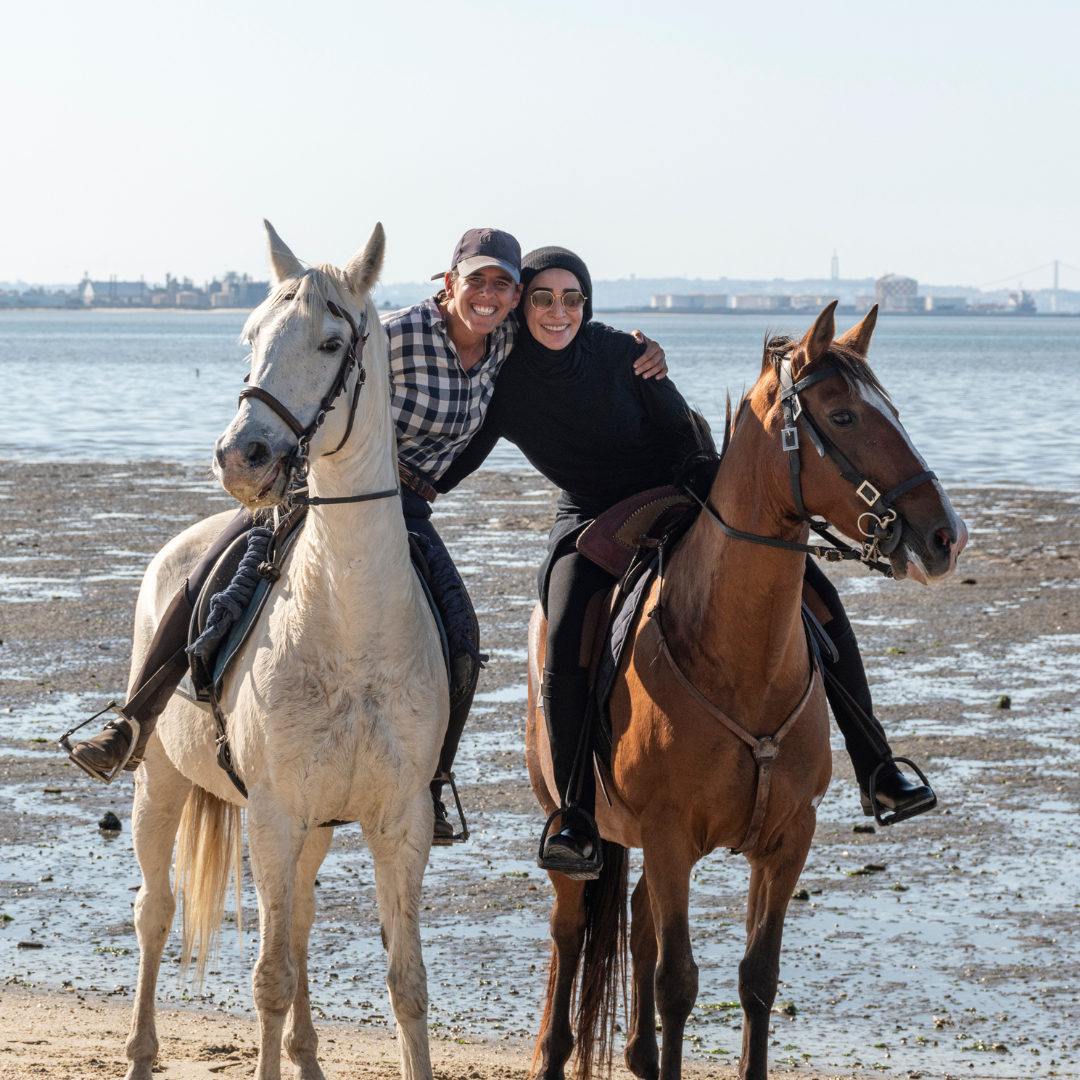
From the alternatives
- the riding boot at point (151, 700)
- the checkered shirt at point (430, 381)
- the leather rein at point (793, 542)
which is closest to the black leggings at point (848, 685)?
the leather rein at point (793, 542)

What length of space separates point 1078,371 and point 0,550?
2889 inches

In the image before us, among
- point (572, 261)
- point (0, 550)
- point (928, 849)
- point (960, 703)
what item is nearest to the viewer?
point (572, 261)

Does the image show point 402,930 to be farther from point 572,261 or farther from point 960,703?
point 960,703

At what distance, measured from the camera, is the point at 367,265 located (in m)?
4.30

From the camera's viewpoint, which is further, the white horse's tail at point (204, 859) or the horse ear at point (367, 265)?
the white horse's tail at point (204, 859)

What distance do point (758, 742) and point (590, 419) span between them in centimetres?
137

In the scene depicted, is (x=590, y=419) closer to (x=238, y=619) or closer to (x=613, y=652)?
(x=613, y=652)

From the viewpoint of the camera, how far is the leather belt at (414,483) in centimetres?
514

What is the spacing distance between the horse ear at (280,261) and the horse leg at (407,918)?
1.68m

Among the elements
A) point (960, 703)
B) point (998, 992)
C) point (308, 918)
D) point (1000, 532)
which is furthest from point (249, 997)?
point (1000, 532)

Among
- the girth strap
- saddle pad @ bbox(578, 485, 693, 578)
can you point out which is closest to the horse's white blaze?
the girth strap

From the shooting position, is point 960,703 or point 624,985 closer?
point 624,985

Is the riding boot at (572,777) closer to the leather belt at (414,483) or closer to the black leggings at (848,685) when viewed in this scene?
the leather belt at (414,483)

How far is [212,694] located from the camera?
482 centimetres
